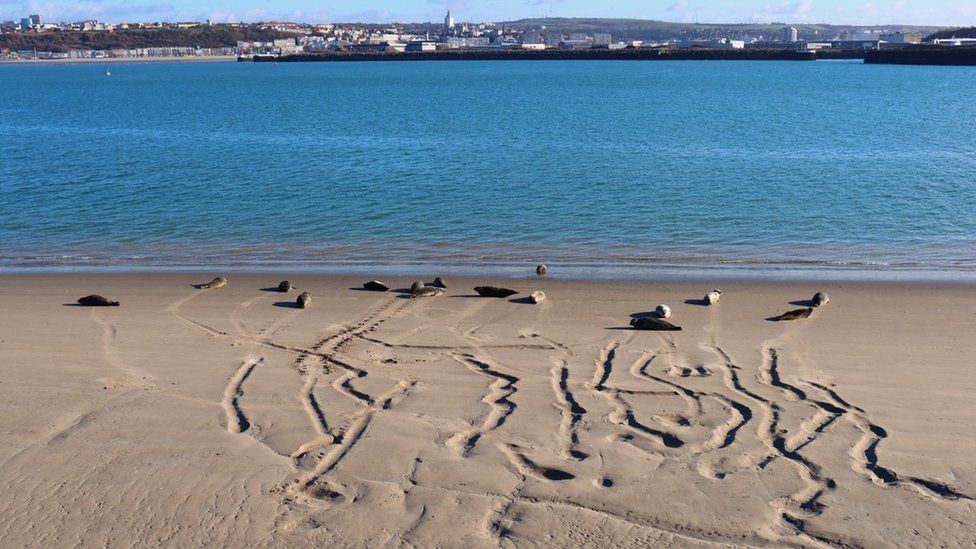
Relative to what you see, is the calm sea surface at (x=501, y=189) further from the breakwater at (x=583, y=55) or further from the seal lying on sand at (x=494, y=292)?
the breakwater at (x=583, y=55)

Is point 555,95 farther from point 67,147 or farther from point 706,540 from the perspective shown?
point 706,540

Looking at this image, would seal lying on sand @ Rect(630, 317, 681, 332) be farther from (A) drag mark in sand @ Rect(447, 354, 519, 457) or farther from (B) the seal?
(A) drag mark in sand @ Rect(447, 354, 519, 457)

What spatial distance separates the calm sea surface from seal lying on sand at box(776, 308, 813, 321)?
4082mm

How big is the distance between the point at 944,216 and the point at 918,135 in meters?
20.1

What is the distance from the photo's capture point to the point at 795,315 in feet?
37.9

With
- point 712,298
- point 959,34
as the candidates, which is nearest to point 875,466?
point 712,298

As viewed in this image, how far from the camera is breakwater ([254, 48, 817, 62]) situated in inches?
6294

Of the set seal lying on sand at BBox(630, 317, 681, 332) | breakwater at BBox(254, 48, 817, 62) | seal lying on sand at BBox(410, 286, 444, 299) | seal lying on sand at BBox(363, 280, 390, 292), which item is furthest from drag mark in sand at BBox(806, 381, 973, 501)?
breakwater at BBox(254, 48, 817, 62)

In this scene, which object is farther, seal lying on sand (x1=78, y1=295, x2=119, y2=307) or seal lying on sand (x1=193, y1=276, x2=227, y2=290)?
seal lying on sand (x1=193, y1=276, x2=227, y2=290)

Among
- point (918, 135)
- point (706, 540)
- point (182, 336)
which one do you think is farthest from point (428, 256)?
point (918, 135)

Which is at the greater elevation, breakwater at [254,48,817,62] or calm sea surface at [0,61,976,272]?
breakwater at [254,48,817,62]

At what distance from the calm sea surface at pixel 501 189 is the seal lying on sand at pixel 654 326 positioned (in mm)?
5152

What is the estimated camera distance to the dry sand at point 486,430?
590cm

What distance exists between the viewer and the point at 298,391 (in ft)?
27.3
